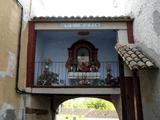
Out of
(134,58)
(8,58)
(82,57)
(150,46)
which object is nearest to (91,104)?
(82,57)

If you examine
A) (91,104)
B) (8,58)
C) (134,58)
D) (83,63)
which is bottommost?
(91,104)

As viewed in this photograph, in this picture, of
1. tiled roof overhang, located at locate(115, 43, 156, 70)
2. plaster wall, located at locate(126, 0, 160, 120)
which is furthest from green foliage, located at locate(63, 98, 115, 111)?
tiled roof overhang, located at locate(115, 43, 156, 70)

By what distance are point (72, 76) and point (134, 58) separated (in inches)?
193

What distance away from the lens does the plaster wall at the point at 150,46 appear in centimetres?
760

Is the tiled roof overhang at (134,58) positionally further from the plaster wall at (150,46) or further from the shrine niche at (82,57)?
the shrine niche at (82,57)

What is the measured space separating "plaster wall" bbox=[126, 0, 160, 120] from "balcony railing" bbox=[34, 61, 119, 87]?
2033mm

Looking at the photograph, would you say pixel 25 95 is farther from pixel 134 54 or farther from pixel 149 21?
pixel 149 21

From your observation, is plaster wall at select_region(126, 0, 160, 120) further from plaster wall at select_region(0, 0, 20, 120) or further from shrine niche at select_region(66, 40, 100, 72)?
plaster wall at select_region(0, 0, 20, 120)

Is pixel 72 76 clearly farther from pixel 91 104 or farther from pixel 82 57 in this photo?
pixel 91 104

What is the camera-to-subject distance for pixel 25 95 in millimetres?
10211

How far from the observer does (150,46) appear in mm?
8227

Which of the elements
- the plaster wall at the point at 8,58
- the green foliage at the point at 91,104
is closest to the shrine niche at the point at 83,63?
the plaster wall at the point at 8,58

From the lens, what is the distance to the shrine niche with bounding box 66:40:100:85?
40.6 ft

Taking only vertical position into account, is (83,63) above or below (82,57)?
below
